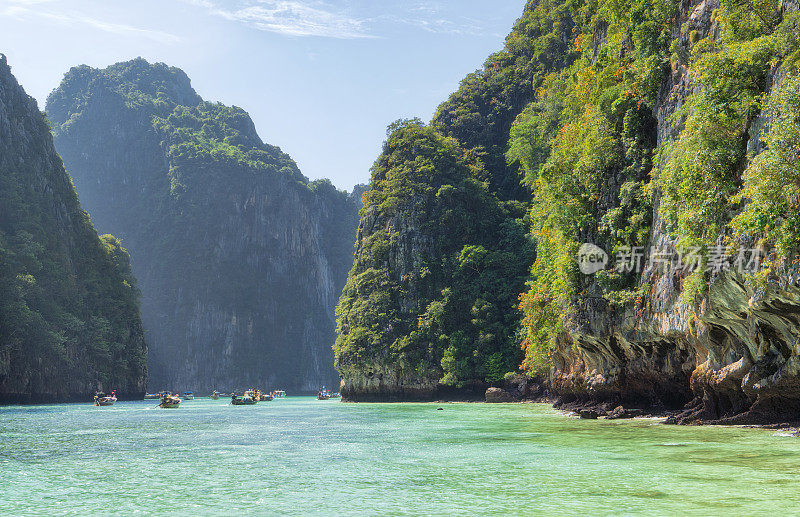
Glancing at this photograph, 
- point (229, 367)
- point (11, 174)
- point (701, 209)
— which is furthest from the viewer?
point (229, 367)

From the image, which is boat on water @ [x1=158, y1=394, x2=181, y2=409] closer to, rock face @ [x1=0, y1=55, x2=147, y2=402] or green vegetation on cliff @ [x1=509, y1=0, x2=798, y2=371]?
rock face @ [x1=0, y1=55, x2=147, y2=402]

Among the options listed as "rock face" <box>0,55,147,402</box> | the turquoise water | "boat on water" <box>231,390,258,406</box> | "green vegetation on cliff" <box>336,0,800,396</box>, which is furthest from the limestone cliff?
"rock face" <box>0,55,147,402</box>

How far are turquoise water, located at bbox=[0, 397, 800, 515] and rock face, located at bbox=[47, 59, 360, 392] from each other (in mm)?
109791

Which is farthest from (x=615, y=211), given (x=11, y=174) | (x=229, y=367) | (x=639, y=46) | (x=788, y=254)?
(x=229, y=367)

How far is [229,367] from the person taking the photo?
128500 mm

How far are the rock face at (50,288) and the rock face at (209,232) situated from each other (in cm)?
4623

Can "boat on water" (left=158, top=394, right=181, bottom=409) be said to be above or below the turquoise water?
below

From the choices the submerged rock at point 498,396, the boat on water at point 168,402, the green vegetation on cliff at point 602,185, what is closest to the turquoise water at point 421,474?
the green vegetation on cliff at point 602,185

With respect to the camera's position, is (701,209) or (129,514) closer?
(129,514)

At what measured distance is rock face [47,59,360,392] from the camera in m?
131

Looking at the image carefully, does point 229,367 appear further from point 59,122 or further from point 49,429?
point 49,429

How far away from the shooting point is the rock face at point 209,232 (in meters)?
131

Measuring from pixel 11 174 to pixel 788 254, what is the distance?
72.2 meters

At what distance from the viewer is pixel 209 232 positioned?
447ft
